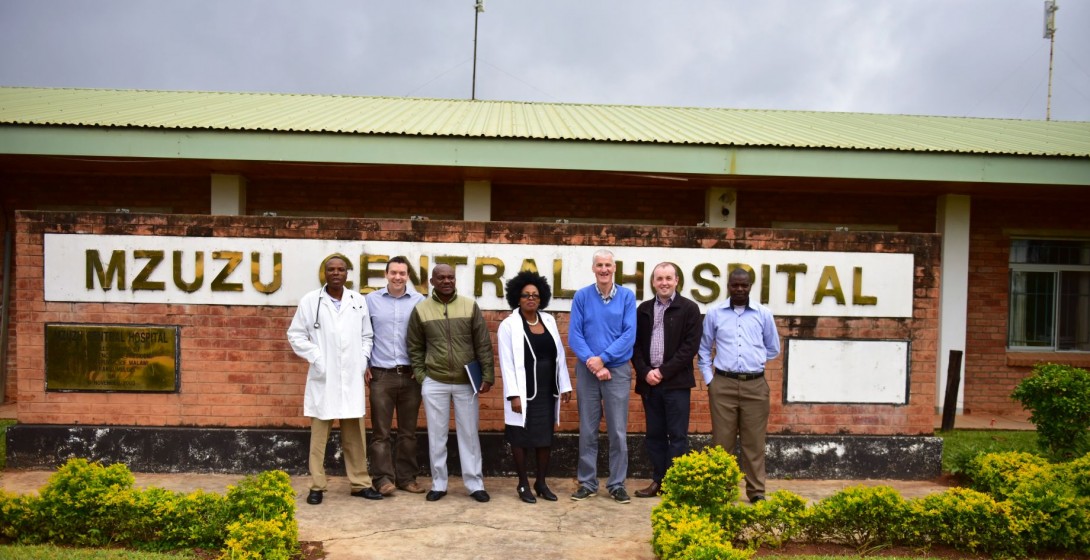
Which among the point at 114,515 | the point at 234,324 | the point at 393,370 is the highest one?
the point at 234,324

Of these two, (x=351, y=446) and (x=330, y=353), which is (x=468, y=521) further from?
(x=330, y=353)

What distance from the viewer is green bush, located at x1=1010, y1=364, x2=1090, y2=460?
6.27 metres

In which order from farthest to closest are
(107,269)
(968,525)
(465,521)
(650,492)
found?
(107,269), (650,492), (465,521), (968,525)

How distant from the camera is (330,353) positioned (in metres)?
5.39

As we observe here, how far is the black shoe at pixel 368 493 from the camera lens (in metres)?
5.50

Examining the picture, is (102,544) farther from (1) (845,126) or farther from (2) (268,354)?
(1) (845,126)

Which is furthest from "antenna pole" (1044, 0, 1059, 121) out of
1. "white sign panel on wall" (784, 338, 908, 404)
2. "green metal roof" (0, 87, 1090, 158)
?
"white sign panel on wall" (784, 338, 908, 404)

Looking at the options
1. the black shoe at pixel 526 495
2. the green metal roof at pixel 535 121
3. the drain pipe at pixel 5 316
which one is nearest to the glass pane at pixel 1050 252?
the green metal roof at pixel 535 121

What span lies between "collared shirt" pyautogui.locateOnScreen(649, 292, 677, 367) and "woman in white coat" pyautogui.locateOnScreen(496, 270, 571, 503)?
0.66 meters

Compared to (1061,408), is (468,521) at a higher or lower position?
lower

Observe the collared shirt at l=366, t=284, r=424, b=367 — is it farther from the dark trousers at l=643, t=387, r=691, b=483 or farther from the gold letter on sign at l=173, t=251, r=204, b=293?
the dark trousers at l=643, t=387, r=691, b=483

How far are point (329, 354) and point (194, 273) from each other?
1614 millimetres

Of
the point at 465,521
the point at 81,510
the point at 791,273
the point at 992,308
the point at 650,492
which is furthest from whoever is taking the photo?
the point at 992,308

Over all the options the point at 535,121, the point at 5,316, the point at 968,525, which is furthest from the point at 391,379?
the point at 5,316
